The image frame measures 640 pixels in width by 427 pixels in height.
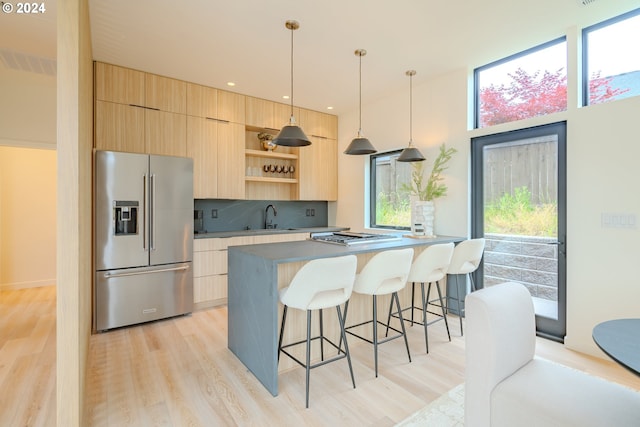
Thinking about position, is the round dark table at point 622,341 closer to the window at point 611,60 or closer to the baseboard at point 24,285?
the window at point 611,60

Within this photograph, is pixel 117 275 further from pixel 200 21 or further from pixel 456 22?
pixel 456 22

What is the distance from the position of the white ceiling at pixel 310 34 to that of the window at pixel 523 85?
6.7 inches

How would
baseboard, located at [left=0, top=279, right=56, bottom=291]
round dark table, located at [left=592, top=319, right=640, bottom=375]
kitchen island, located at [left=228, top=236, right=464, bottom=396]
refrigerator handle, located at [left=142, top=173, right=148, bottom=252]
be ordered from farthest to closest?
baseboard, located at [left=0, top=279, right=56, bottom=291] → refrigerator handle, located at [left=142, top=173, right=148, bottom=252] → kitchen island, located at [left=228, top=236, right=464, bottom=396] → round dark table, located at [left=592, top=319, right=640, bottom=375]

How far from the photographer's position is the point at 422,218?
12.3 feet

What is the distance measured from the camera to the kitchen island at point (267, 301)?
2152 mm

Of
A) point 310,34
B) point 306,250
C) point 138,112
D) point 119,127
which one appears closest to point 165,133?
point 138,112

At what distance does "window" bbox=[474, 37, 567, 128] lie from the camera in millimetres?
3062

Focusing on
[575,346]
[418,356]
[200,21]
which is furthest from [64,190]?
[575,346]

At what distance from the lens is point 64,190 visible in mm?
1541

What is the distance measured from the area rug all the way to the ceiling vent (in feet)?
16.3

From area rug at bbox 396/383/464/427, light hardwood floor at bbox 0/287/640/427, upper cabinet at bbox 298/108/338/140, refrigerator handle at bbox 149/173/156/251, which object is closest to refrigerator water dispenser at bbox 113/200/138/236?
refrigerator handle at bbox 149/173/156/251

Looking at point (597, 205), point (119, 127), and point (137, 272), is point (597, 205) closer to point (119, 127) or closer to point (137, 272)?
point (137, 272)

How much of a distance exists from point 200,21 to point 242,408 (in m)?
3.06

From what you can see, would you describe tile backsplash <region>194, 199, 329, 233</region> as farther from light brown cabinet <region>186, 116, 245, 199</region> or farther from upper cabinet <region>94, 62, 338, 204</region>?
light brown cabinet <region>186, 116, 245, 199</region>
